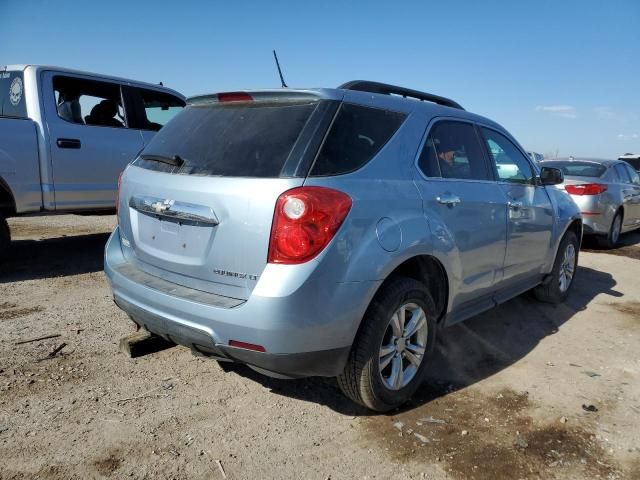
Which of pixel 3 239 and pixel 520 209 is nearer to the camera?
pixel 520 209

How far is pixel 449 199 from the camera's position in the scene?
3135mm

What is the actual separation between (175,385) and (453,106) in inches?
112

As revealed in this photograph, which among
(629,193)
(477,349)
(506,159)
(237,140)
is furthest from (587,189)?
(237,140)

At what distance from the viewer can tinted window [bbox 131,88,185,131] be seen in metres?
6.44

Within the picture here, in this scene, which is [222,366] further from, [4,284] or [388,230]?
[4,284]

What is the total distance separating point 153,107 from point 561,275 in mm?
5312

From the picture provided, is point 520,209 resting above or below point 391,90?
below

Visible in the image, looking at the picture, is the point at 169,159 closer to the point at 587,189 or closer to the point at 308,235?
the point at 308,235

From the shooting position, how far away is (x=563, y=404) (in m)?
3.12

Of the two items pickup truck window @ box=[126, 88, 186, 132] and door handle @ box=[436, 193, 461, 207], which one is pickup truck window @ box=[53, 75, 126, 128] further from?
door handle @ box=[436, 193, 461, 207]

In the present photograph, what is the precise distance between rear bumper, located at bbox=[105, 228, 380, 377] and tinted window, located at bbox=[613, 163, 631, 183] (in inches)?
315

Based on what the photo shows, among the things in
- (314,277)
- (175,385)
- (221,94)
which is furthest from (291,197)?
(175,385)

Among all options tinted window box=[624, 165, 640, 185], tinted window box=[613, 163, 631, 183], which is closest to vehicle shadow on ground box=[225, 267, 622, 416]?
tinted window box=[613, 163, 631, 183]

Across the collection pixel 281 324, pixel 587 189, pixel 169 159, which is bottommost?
pixel 281 324
